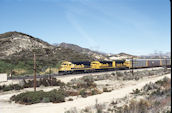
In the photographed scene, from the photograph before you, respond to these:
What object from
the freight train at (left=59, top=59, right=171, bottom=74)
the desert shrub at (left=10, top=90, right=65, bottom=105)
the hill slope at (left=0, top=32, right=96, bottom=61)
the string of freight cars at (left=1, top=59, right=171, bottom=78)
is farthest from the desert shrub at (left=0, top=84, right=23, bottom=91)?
the hill slope at (left=0, top=32, right=96, bottom=61)

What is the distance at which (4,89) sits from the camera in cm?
2888

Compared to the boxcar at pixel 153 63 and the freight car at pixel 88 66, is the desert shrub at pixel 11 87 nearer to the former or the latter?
the freight car at pixel 88 66

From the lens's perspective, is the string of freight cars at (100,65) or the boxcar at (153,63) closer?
the string of freight cars at (100,65)

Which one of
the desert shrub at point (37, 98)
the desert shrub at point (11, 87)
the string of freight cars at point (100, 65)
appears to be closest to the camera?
the desert shrub at point (37, 98)

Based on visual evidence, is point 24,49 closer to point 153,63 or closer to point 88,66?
point 88,66

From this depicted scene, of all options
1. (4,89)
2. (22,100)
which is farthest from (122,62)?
(22,100)

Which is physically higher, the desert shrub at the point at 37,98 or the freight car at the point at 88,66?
the freight car at the point at 88,66

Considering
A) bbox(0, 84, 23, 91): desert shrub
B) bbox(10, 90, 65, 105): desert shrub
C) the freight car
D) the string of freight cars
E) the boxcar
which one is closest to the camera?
bbox(10, 90, 65, 105): desert shrub

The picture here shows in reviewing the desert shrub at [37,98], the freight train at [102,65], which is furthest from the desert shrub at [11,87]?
the freight train at [102,65]

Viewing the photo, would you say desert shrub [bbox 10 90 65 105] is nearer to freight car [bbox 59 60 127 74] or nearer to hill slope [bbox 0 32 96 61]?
freight car [bbox 59 60 127 74]

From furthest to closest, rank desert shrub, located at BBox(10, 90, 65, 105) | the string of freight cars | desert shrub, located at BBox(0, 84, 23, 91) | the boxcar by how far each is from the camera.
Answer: the boxcar < the string of freight cars < desert shrub, located at BBox(0, 84, 23, 91) < desert shrub, located at BBox(10, 90, 65, 105)

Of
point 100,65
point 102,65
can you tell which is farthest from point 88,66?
point 102,65

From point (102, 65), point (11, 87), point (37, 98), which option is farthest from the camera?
point (102, 65)

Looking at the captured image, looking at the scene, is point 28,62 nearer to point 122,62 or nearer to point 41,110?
point 122,62
